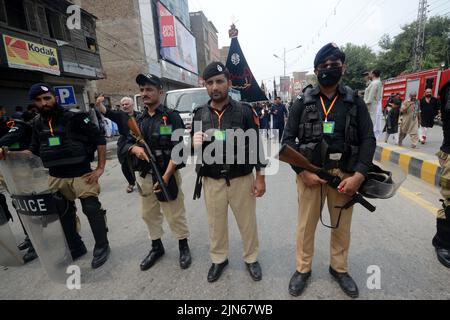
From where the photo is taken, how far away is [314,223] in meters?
2.14

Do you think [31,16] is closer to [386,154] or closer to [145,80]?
[145,80]

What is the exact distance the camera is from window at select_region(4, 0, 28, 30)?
10.7 meters

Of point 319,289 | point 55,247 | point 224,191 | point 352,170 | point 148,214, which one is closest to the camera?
point 352,170

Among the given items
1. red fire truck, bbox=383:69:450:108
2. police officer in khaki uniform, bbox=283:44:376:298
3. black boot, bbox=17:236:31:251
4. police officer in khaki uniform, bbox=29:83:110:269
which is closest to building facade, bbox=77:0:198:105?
red fire truck, bbox=383:69:450:108

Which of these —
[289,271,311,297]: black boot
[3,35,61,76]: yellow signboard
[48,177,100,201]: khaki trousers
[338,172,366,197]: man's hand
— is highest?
[3,35,61,76]: yellow signboard

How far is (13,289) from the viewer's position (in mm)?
2395

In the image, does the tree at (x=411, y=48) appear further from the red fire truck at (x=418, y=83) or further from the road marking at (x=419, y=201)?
the road marking at (x=419, y=201)

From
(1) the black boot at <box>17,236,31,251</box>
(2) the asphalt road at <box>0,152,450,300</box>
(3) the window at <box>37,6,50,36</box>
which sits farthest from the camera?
(3) the window at <box>37,6,50,36</box>

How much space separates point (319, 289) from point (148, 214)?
5.82 ft

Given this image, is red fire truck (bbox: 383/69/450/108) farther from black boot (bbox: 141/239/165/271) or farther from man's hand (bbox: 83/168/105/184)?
man's hand (bbox: 83/168/105/184)

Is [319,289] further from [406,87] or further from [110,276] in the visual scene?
[406,87]

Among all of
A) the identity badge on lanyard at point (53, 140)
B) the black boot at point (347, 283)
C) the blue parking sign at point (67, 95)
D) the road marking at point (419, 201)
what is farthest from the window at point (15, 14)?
the road marking at point (419, 201)

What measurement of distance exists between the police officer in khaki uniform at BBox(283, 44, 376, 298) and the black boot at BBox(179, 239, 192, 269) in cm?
102
